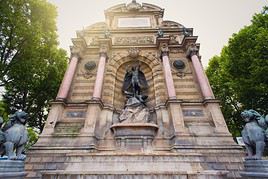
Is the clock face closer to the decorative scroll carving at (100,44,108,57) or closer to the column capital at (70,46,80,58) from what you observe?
the decorative scroll carving at (100,44,108,57)

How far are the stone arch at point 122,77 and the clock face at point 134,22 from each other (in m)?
4.47

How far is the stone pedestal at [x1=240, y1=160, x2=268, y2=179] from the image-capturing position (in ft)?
14.0

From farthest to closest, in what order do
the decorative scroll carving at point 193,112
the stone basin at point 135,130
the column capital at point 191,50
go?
1. the column capital at point 191,50
2. the decorative scroll carving at point 193,112
3. the stone basin at point 135,130

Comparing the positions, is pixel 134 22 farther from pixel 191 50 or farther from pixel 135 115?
pixel 135 115

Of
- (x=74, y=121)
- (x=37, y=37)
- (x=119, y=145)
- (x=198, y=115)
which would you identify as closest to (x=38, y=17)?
(x=37, y=37)

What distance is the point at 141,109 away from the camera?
409 inches

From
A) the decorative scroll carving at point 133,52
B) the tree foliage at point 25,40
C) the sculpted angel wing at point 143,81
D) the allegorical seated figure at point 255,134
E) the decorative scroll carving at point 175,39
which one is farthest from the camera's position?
the decorative scroll carving at point 175,39

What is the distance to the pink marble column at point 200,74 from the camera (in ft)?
33.1

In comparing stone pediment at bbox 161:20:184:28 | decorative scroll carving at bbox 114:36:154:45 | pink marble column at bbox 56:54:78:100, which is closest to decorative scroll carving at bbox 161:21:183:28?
stone pediment at bbox 161:20:184:28

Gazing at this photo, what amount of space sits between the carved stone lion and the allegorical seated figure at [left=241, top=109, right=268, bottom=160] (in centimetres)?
780

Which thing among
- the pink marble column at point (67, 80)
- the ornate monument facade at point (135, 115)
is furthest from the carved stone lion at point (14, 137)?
the pink marble column at point (67, 80)

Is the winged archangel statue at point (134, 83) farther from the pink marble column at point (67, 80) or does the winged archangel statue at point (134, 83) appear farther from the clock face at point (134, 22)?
the clock face at point (134, 22)

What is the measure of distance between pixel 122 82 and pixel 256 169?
10.2 metres

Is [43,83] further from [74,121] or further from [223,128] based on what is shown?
[223,128]
